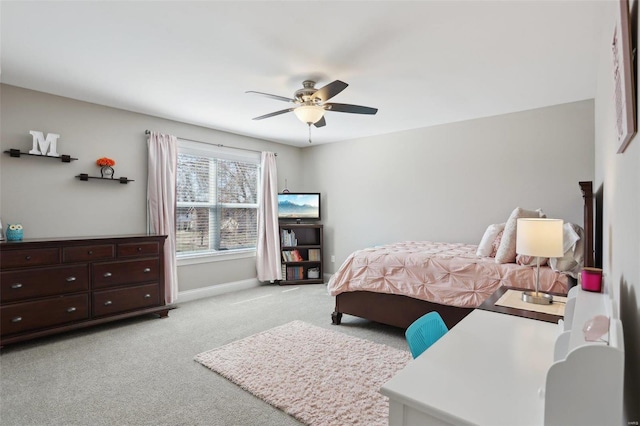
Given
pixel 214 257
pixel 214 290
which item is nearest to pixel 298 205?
pixel 214 257

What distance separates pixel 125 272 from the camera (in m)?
3.48

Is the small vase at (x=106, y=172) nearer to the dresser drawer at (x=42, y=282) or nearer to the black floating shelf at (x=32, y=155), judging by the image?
the black floating shelf at (x=32, y=155)

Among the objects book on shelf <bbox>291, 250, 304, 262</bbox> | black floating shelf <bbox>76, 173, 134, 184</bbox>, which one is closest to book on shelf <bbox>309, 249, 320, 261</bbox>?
book on shelf <bbox>291, 250, 304, 262</bbox>

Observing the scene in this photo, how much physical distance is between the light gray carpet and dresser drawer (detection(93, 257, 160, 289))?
18.6 inches

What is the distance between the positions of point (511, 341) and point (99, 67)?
11.3 feet

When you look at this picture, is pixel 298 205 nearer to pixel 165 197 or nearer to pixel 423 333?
pixel 165 197

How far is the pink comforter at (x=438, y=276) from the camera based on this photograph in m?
2.58

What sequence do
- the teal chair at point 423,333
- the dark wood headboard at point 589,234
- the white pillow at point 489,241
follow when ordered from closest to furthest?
the teal chair at point 423,333, the dark wood headboard at point 589,234, the white pillow at point 489,241

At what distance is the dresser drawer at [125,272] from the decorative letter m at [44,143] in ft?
4.05

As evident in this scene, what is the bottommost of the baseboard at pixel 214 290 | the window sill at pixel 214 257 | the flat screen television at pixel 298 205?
the baseboard at pixel 214 290

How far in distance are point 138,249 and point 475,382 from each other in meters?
3.60

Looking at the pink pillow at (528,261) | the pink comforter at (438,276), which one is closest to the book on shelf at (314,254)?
the pink comforter at (438,276)

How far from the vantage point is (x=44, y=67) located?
2.74m

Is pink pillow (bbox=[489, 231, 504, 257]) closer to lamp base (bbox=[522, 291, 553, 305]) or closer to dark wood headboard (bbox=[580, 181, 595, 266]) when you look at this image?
dark wood headboard (bbox=[580, 181, 595, 266])
